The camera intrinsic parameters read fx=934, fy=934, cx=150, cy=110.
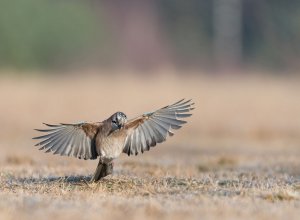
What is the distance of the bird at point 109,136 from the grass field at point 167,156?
0.91 feet

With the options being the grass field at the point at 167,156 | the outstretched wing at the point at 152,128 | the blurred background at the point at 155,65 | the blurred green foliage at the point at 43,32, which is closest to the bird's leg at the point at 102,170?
the grass field at the point at 167,156

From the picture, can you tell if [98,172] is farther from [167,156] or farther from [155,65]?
[155,65]

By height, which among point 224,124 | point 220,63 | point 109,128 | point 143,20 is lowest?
point 109,128

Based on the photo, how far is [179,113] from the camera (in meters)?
8.87

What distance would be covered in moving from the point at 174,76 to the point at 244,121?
20.9 ft

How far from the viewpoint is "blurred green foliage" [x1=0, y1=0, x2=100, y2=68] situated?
103ft

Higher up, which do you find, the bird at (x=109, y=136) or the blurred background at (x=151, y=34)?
the blurred background at (x=151, y=34)

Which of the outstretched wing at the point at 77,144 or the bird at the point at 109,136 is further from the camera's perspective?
the outstretched wing at the point at 77,144

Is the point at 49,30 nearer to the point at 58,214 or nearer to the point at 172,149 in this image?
the point at 172,149

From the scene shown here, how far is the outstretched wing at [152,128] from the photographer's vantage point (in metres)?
8.73

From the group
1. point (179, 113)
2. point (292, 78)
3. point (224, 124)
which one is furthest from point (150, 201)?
point (292, 78)

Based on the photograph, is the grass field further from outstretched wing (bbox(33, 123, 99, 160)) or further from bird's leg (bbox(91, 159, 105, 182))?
outstretched wing (bbox(33, 123, 99, 160))

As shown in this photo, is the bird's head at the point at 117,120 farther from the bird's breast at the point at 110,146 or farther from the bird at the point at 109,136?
the bird's breast at the point at 110,146

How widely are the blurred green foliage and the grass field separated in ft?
18.5
